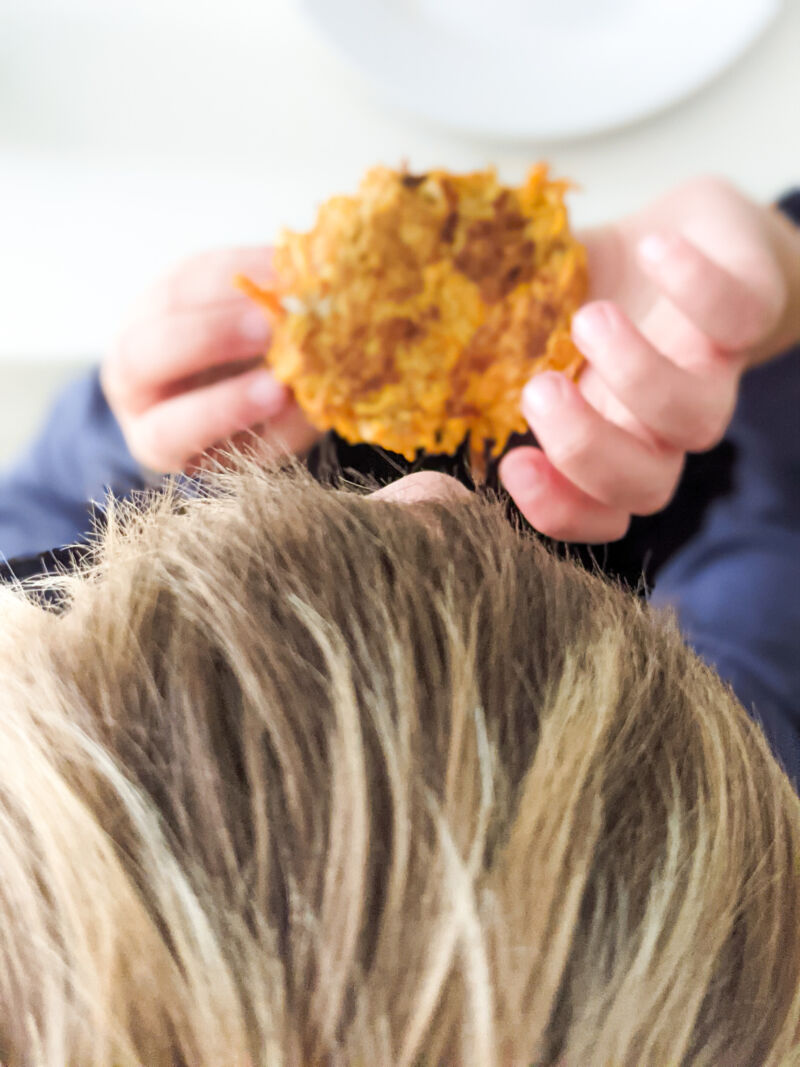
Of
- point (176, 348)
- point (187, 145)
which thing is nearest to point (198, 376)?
point (176, 348)

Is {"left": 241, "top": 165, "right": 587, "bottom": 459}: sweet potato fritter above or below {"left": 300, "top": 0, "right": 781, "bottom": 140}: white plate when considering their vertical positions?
below

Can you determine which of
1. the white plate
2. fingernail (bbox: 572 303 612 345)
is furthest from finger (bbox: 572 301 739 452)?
the white plate

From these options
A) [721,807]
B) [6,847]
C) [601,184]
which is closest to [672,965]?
[721,807]

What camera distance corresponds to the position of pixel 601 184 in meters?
0.37

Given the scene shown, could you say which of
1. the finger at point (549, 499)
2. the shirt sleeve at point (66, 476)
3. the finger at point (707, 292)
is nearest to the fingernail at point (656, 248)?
the finger at point (707, 292)

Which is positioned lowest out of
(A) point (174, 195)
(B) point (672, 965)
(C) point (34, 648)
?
(B) point (672, 965)

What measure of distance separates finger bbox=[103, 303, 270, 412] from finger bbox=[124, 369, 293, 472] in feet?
0.04

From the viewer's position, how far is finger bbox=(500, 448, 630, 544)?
1.02 feet

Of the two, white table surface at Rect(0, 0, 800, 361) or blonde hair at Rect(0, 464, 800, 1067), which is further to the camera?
white table surface at Rect(0, 0, 800, 361)

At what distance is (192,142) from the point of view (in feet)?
1.28

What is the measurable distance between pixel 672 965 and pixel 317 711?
11cm

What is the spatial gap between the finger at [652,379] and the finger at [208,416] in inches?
5.1

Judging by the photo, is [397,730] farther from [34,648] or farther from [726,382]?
[726,382]

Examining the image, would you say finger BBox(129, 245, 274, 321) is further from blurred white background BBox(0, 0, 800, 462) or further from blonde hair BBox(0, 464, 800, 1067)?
blonde hair BBox(0, 464, 800, 1067)
